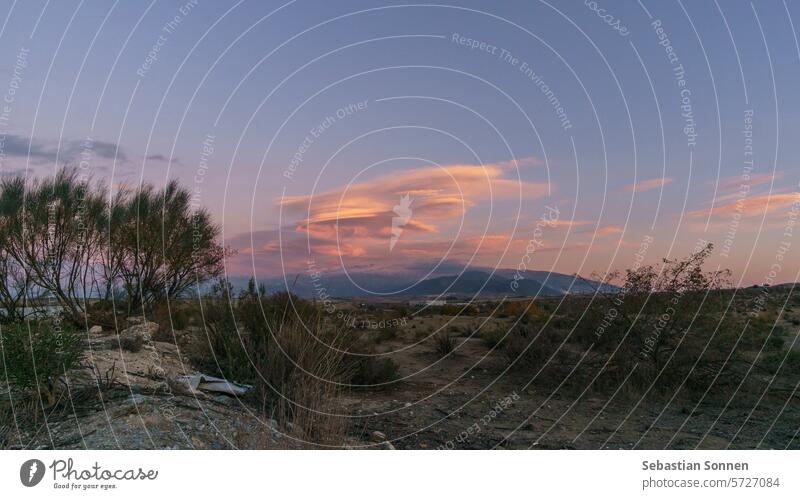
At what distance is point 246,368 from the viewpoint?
35.3 feet

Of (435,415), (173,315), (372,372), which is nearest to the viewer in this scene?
(435,415)

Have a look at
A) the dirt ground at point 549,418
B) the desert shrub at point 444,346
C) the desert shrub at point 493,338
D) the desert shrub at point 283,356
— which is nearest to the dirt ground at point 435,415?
the dirt ground at point 549,418

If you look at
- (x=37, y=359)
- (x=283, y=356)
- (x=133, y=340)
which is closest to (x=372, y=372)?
(x=283, y=356)

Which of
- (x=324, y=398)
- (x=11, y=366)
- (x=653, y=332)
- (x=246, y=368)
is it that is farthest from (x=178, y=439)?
(x=653, y=332)

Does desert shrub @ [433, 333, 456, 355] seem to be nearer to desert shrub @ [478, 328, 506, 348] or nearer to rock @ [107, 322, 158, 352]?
desert shrub @ [478, 328, 506, 348]

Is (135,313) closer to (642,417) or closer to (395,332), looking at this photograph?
(395,332)

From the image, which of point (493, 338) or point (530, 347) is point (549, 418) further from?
point (493, 338)

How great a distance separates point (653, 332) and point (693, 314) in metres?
0.85

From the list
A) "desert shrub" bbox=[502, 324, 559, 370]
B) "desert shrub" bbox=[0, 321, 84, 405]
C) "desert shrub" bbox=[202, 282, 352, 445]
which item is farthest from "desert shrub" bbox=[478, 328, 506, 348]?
"desert shrub" bbox=[0, 321, 84, 405]

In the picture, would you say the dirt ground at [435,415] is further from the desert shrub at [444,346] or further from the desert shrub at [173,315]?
the desert shrub at [173,315]

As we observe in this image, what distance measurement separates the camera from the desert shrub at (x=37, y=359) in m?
7.80

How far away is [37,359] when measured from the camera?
311 inches

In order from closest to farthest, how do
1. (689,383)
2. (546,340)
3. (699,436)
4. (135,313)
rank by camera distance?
(699,436)
(689,383)
(546,340)
(135,313)

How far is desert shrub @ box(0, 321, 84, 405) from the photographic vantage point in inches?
307
